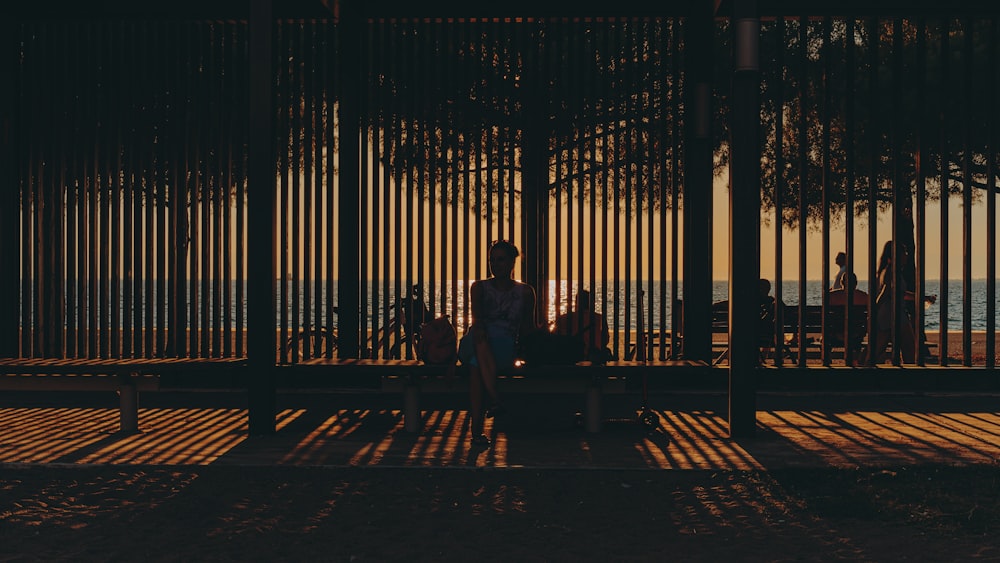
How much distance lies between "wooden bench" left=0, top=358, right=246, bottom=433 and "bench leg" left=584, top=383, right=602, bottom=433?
2699mm

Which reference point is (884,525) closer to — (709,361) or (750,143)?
(750,143)

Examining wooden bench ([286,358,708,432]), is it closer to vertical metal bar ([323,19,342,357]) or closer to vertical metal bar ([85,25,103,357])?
vertical metal bar ([323,19,342,357])

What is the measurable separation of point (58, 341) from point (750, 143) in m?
6.50

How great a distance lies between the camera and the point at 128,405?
8.66m

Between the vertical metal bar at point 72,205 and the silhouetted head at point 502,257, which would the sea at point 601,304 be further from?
the silhouetted head at point 502,257

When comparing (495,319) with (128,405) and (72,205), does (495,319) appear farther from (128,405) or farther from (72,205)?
(72,205)

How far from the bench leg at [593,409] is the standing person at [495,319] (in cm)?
61

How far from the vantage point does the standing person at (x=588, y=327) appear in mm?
9227

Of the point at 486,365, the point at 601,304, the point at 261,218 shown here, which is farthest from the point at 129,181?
the point at 601,304

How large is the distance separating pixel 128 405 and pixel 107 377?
305mm

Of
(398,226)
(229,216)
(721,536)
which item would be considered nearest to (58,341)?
(229,216)

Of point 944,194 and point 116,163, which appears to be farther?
point 116,163

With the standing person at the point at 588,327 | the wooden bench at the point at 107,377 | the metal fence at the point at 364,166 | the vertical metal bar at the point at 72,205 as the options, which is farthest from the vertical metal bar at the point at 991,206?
the vertical metal bar at the point at 72,205

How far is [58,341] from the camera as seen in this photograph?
11023 millimetres
